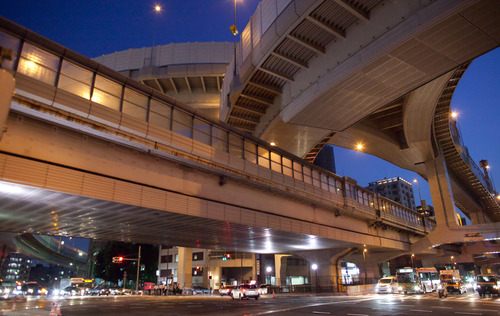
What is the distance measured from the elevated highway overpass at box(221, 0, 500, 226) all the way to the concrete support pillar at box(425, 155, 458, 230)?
44.0ft

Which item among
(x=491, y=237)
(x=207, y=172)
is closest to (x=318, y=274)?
(x=491, y=237)

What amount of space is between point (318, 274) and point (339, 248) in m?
6.44

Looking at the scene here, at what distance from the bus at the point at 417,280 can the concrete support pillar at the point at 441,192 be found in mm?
10906

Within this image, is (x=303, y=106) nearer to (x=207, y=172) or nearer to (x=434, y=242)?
(x=207, y=172)

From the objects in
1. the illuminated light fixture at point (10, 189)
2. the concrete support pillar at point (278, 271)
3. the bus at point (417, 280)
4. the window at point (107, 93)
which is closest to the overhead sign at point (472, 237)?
the bus at point (417, 280)

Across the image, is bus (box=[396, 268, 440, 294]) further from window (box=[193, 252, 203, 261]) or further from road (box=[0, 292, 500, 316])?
window (box=[193, 252, 203, 261])

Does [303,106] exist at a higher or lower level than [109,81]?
higher

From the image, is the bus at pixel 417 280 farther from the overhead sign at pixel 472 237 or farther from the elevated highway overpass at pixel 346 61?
the elevated highway overpass at pixel 346 61

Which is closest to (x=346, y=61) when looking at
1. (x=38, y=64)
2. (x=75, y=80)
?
(x=75, y=80)

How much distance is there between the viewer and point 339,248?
45.8 m

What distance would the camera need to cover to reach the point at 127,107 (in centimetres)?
1891

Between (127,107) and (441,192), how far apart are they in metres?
52.4

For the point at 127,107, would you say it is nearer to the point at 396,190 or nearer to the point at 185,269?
the point at 185,269

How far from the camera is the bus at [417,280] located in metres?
40.1
